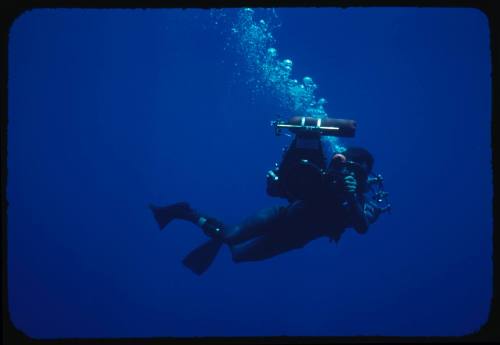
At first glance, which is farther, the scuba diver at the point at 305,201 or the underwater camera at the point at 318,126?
the scuba diver at the point at 305,201

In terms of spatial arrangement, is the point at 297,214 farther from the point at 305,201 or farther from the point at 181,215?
the point at 181,215

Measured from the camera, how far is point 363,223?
477 centimetres

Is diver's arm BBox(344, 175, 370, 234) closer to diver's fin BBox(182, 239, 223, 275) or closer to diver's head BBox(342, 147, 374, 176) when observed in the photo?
diver's head BBox(342, 147, 374, 176)

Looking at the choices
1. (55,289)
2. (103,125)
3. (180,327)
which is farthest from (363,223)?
(103,125)

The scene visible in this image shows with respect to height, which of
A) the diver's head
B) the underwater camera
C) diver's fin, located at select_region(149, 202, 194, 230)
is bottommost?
diver's fin, located at select_region(149, 202, 194, 230)

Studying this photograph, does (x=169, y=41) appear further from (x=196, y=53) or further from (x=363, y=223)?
(x=363, y=223)

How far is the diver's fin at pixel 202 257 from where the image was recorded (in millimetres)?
6082

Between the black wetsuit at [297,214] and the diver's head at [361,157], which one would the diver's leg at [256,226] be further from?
the diver's head at [361,157]

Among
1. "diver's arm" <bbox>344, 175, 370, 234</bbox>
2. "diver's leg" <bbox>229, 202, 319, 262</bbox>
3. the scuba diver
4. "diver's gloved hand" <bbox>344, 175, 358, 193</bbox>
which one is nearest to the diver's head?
the scuba diver

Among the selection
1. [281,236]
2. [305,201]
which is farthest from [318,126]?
[281,236]

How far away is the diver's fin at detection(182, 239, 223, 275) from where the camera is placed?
20.0ft

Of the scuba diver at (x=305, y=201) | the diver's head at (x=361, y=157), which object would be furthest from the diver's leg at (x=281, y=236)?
the diver's head at (x=361, y=157)

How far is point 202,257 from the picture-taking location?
241 inches

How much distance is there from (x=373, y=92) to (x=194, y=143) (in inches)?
610
